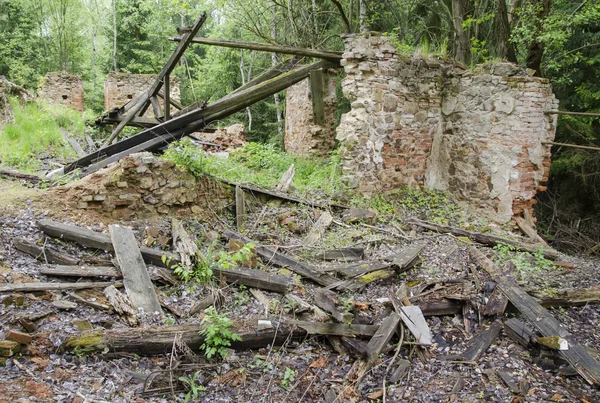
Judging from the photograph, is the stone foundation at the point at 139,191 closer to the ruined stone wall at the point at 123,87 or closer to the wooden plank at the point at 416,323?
the wooden plank at the point at 416,323

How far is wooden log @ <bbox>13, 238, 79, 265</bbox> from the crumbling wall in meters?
4.59

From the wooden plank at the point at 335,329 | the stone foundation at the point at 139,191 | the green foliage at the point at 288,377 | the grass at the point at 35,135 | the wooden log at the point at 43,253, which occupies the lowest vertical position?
the green foliage at the point at 288,377

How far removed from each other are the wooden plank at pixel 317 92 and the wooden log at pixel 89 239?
197 inches

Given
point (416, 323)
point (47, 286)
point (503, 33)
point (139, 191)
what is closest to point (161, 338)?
point (47, 286)

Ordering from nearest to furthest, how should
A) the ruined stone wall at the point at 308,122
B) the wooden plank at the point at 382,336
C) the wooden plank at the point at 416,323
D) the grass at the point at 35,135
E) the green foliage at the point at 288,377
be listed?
1. the green foliage at the point at 288,377
2. the wooden plank at the point at 382,336
3. the wooden plank at the point at 416,323
4. the grass at the point at 35,135
5. the ruined stone wall at the point at 308,122

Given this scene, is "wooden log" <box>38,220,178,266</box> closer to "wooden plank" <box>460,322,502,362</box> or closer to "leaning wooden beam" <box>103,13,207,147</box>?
"wooden plank" <box>460,322,502,362</box>

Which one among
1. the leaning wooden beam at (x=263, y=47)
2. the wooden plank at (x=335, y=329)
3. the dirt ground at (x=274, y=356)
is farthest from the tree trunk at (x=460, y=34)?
the wooden plank at (x=335, y=329)

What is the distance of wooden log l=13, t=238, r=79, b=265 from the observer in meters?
3.89

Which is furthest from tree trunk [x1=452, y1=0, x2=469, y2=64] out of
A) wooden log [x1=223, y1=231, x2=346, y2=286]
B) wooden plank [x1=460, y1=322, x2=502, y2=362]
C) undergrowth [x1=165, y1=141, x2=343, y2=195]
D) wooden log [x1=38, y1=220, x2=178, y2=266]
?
wooden log [x1=38, y1=220, x2=178, y2=266]

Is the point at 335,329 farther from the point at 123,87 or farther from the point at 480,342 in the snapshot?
the point at 123,87

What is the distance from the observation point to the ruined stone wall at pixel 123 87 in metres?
14.3

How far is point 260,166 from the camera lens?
28.1 ft

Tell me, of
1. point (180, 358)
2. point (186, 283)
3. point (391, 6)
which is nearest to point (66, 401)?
point (180, 358)

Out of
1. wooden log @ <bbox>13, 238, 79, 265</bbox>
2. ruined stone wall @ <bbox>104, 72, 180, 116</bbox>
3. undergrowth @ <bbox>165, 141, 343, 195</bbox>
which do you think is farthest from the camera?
ruined stone wall @ <bbox>104, 72, 180, 116</bbox>
